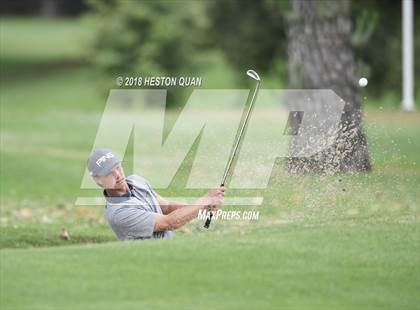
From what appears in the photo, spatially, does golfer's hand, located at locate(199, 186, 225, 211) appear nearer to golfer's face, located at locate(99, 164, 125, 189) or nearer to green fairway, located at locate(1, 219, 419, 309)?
green fairway, located at locate(1, 219, 419, 309)

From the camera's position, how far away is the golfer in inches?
354

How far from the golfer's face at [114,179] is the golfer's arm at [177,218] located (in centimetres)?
41

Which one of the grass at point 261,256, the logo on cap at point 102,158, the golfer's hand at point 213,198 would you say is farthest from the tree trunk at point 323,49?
the logo on cap at point 102,158

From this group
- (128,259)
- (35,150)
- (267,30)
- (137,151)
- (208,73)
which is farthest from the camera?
(208,73)

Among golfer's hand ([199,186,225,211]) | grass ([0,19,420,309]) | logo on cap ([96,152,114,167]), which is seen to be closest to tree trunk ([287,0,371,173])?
grass ([0,19,420,309])

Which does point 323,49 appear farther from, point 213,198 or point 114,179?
point 114,179

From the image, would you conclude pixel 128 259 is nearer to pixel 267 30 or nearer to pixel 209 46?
pixel 267 30

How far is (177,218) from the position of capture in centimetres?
906

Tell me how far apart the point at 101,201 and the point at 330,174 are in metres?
4.03

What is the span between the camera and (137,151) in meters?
18.9

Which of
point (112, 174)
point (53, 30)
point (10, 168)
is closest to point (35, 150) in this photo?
point (10, 168)

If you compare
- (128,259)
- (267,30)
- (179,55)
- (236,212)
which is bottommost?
(128,259)

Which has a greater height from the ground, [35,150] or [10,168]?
[35,150]

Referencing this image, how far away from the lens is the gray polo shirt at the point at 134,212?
9.07m
